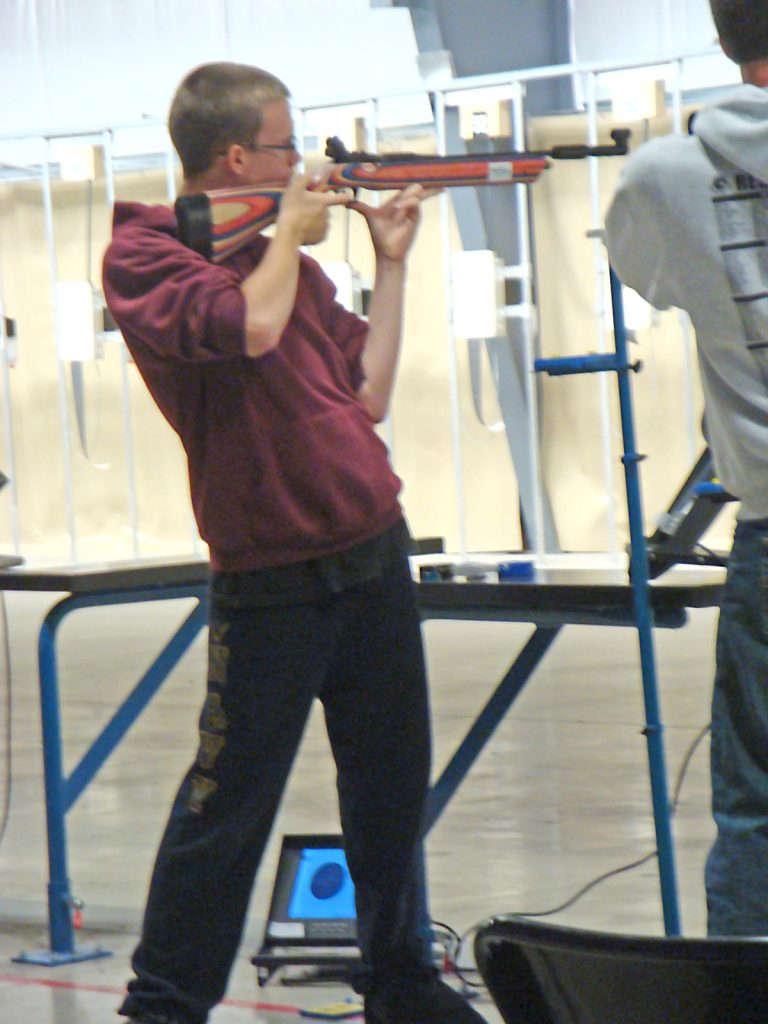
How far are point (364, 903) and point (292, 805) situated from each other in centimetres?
211

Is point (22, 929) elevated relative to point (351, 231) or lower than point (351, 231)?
lower

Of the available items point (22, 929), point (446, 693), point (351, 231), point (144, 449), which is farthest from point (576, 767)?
point (144, 449)

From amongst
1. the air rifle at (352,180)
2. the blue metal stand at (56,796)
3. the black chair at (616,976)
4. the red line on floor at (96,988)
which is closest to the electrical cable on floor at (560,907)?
the red line on floor at (96,988)

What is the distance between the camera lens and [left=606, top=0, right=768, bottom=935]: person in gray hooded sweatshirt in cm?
170

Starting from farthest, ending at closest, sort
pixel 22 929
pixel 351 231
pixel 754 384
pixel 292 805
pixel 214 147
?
pixel 351 231 → pixel 292 805 → pixel 22 929 → pixel 214 147 → pixel 754 384

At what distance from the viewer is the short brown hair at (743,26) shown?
66.6 inches

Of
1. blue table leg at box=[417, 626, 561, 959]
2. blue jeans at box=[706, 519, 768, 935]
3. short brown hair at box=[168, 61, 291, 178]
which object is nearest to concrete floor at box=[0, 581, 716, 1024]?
blue table leg at box=[417, 626, 561, 959]

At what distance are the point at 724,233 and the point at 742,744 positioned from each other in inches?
20.9

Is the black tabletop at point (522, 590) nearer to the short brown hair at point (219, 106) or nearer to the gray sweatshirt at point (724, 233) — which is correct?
the gray sweatshirt at point (724, 233)

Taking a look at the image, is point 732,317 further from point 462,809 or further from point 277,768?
point 462,809

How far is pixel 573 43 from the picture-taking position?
29.5 ft

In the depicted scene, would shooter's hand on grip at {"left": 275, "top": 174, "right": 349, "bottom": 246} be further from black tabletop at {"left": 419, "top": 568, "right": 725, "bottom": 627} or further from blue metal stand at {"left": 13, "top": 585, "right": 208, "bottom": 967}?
blue metal stand at {"left": 13, "top": 585, "right": 208, "bottom": 967}

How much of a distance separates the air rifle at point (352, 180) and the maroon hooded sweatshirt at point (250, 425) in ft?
0.11

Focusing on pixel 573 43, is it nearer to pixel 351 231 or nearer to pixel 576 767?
pixel 351 231
